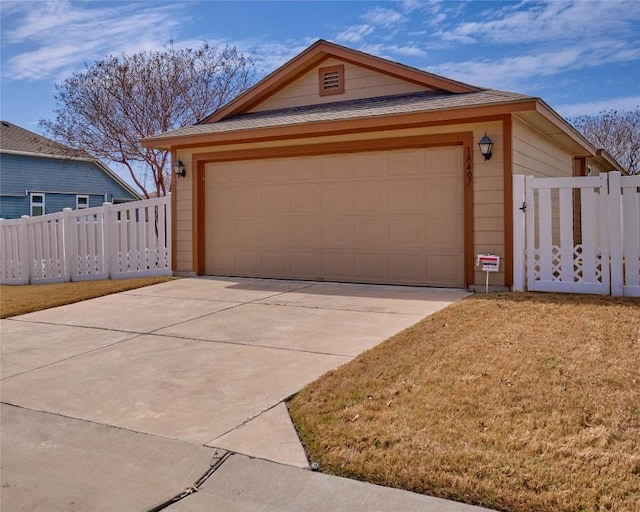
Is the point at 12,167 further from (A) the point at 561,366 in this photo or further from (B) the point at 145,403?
(A) the point at 561,366

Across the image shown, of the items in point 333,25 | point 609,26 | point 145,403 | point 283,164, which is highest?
point 609,26

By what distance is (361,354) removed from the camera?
209 inches

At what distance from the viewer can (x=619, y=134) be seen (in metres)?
27.3

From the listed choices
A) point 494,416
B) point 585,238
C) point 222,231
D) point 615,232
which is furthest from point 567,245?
point 222,231

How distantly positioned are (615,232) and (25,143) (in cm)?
2385

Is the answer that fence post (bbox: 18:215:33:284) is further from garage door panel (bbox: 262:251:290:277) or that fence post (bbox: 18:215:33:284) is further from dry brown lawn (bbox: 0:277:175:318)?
garage door panel (bbox: 262:251:290:277)

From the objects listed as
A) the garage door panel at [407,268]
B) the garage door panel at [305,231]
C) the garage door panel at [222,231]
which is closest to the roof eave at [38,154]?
the garage door panel at [222,231]

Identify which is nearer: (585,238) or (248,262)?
(585,238)

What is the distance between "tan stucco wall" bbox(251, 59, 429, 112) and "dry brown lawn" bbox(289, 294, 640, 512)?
20.6 feet

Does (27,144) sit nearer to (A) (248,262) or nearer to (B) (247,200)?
(B) (247,200)

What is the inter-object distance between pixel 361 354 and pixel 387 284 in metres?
4.48

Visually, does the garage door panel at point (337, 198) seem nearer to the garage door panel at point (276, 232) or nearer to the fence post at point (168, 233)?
the garage door panel at point (276, 232)

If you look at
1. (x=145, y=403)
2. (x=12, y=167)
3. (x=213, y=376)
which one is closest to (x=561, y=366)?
(x=213, y=376)

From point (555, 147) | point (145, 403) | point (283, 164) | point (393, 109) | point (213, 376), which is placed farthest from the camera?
point (555, 147)
